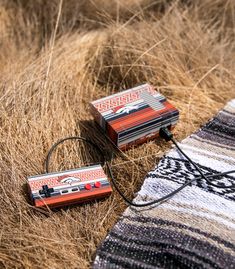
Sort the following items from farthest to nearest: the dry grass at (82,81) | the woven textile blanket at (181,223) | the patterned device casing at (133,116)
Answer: the patterned device casing at (133,116) < the dry grass at (82,81) < the woven textile blanket at (181,223)

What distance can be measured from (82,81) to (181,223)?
95 centimetres

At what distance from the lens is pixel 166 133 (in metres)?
1.81

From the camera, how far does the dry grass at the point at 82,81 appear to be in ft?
4.95

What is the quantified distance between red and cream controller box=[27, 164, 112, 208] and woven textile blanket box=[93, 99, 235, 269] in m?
0.13

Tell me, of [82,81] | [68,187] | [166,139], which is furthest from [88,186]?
[82,81]

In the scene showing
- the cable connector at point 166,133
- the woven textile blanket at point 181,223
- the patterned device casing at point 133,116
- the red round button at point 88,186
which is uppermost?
the patterned device casing at point 133,116

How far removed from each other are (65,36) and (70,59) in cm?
28

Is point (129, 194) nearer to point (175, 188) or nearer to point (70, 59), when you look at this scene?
point (175, 188)

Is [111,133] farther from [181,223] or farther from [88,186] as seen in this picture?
[181,223]

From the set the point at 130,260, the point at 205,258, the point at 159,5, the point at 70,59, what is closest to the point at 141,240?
the point at 130,260

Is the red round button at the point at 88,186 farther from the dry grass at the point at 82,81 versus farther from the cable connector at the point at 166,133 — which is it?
the cable connector at the point at 166,133

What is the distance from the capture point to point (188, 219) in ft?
4.91

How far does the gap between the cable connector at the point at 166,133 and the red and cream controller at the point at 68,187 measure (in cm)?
31

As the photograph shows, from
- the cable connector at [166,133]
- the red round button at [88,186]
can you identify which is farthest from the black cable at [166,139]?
the red round button at [88,186]
